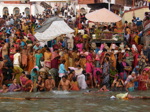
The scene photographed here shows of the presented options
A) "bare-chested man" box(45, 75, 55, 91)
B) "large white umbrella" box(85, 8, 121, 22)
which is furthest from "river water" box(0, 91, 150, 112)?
"large white umbrella" box(85, 8, 121, 22)

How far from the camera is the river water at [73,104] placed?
14766mm

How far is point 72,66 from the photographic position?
64.6 ft

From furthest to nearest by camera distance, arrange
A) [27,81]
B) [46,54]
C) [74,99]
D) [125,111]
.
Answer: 1. [46,54]
2. [27,81]
3. [74,99]
4. [125,111]

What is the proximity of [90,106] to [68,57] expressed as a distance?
15.4 ft

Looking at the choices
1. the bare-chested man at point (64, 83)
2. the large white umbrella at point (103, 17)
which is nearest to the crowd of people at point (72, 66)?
the bare-chested man at point (64, 83)

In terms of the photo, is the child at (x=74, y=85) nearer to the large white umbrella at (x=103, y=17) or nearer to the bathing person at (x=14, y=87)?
the bathing person at (x=14, y=87)

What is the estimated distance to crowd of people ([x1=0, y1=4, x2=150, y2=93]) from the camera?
18.3 m

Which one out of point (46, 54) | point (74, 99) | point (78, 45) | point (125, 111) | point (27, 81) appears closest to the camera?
point (125, 111)

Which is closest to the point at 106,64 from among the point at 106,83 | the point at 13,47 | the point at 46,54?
the point at 106,83

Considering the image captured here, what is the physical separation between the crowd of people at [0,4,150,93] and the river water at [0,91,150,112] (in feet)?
2.74

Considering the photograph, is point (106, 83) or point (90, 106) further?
point (106, 83)

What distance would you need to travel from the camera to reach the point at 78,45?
21.2 meters

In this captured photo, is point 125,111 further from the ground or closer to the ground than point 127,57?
closer to the ground

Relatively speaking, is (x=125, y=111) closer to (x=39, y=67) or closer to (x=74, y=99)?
(x=74, y=99)
